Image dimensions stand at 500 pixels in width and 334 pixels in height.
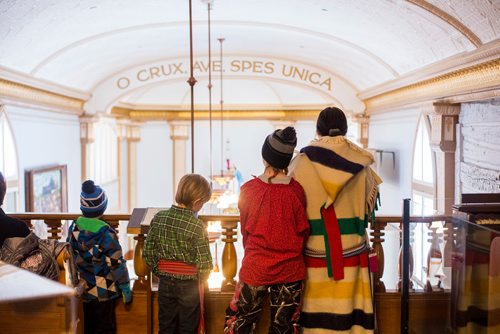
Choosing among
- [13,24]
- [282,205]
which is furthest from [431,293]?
[13,24]

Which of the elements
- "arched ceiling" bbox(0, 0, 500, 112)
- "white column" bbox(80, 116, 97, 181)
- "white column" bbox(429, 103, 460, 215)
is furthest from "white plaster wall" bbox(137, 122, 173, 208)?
"white column" bbox(429, 103, 460, 215)

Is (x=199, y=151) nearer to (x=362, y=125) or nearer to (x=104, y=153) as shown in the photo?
(x=104, y=153)

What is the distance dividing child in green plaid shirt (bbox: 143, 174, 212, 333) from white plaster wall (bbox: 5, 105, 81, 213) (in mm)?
5311

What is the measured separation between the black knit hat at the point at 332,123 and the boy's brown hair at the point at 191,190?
26.7 inches

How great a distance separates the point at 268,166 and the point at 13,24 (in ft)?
14.9

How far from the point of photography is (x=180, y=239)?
303 cm

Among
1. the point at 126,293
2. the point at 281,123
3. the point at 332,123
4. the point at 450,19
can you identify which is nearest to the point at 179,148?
the point at 281,123

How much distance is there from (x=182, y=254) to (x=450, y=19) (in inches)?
156

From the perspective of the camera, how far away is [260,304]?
2.87 m

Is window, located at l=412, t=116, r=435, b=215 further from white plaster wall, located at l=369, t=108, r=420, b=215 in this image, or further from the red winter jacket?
the red winter jacket

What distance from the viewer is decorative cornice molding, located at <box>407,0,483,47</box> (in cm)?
560

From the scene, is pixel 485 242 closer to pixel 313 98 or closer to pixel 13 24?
pixel 13 24

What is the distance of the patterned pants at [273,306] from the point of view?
2795 millimetres

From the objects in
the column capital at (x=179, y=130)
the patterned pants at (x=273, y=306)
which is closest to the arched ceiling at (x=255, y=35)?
the column capital at (x=179, y=130)
